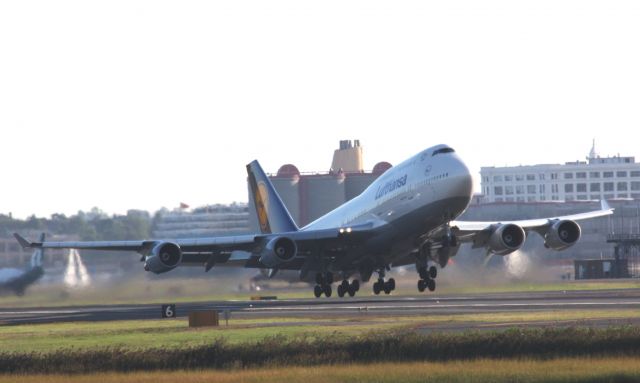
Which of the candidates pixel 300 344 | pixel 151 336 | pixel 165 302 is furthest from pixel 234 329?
pixel 165 302

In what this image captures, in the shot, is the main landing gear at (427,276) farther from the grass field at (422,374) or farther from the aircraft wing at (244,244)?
the grass field at (422,374)

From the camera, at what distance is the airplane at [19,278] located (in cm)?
8169

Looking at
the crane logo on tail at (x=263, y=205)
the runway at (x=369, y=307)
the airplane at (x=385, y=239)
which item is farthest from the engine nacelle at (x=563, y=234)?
the crane logo on tail at (x=263, y=205)

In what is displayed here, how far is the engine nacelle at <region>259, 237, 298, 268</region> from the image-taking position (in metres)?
62.5

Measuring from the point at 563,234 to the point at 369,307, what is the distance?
37.2 feet

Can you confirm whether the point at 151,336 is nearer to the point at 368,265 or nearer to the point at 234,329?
the point at 234,329

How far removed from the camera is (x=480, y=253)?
88.9m

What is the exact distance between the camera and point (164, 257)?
208 ft

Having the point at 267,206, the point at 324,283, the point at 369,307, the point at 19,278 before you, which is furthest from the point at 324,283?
the point at 19,278

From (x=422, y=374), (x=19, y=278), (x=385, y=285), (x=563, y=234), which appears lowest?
(x=422, y=374)

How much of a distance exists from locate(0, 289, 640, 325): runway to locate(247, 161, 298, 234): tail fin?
482cm

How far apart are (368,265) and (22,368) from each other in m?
Result: 28.1

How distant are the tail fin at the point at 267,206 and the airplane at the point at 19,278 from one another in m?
15.6

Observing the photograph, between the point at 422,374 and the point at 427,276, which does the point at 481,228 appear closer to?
the point at 427,276
